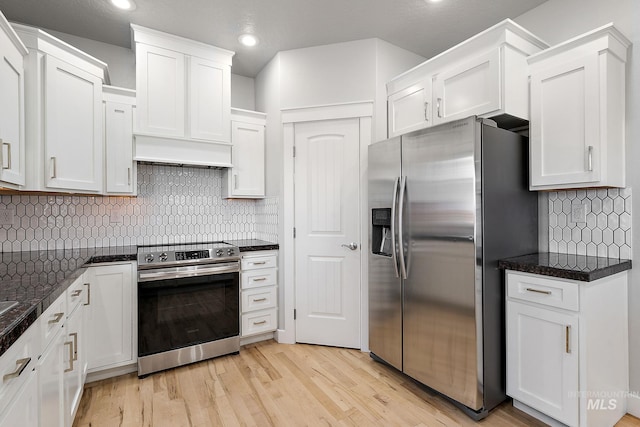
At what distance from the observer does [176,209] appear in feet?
10.6

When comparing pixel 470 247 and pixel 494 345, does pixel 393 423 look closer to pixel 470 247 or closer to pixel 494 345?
pixel 494 345

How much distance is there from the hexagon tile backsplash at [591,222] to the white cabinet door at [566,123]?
1.12 feet

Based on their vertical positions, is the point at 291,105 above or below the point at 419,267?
above

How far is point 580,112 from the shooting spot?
1.95m

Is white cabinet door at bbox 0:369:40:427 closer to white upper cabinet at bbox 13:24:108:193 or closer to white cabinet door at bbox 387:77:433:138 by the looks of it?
white upper cabinet at bbox 13:24:108:193

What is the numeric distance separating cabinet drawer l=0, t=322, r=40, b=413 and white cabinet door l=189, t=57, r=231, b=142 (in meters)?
2.12

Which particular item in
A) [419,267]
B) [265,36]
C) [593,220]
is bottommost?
[419,267]

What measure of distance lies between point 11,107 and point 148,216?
1.42m

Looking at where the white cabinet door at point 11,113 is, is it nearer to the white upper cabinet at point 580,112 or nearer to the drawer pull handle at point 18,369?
the drawer pull handle at point 18,369

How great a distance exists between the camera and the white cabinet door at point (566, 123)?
1.90 metres

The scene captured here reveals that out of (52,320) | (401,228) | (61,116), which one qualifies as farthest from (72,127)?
(401,228)

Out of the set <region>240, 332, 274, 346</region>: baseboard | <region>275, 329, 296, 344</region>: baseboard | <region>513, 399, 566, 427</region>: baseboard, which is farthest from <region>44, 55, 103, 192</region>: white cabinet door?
<region>513, 399, 566, 427</region>: baseboard

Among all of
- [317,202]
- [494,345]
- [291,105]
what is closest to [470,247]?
[494,345]

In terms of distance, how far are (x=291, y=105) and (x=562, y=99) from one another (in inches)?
84.1
